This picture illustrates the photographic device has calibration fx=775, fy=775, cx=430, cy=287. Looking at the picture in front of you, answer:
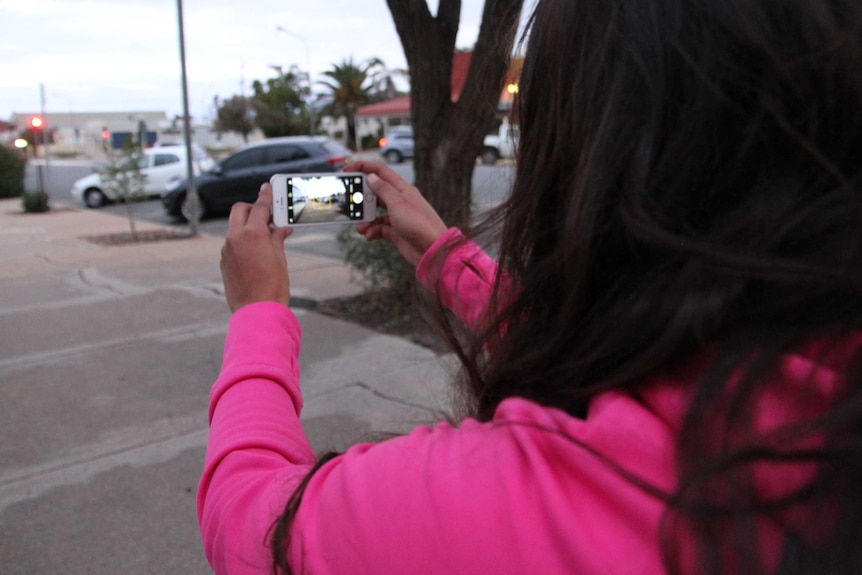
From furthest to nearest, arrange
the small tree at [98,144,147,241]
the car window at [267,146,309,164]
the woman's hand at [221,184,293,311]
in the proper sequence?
1. the car window at [267,146,309,164]
2. the small tree at [98,144,147,241]
3. the woman's hand at [221,184,293,311]

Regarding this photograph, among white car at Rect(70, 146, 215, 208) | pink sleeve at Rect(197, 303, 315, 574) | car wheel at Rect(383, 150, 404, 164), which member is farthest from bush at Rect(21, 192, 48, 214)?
pink sleeve at Rect(197, 303, 315, 574)

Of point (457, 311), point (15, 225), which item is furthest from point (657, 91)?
point (15, 225)

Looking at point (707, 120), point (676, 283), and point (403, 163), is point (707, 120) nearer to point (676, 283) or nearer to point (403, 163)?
A: point (676, 283)

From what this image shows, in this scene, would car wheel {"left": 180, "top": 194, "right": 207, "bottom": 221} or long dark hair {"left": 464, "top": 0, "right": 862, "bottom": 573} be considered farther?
car wheel {"left": 180, "top": 194, "right": 207, "bottom": 221}

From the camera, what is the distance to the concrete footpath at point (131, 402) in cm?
301

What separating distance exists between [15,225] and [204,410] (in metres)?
13.0

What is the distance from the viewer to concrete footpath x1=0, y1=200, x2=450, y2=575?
301 centimetres

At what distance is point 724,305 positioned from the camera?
0.71 metres

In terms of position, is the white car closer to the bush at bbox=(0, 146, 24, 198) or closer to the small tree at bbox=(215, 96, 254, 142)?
the bush at bbox=(0, 146, 24, 198)

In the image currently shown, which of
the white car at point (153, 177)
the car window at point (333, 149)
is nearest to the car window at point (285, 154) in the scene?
the car window at point (333, 149)

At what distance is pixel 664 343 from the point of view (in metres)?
0.73

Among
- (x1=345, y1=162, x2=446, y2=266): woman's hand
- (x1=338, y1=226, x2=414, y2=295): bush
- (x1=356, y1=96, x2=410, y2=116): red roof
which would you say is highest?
(x1=356, y1=96, x2=410, y2=116): red roof

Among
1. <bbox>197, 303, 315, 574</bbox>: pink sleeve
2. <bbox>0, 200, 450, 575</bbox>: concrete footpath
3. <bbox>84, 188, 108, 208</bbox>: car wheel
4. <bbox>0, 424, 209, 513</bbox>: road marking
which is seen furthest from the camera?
<bbox>84, 188, 108, 208</bbox>: car wheel

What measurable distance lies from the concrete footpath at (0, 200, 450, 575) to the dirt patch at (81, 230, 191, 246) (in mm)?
3706
